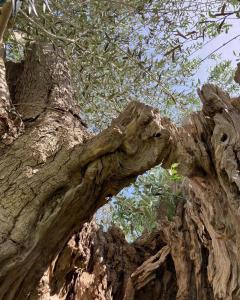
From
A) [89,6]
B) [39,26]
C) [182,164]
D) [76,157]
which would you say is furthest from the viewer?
[89,6]

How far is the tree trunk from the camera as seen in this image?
9.23ft

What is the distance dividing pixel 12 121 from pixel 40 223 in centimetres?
99

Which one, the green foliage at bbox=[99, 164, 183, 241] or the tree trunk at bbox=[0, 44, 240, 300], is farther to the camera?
the green foliage at bbox=[99, 164, 183, 241]

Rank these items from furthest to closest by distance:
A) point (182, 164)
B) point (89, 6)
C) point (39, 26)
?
1. point (89, 6)
2. point (39, 26)
3. point (182, 164)

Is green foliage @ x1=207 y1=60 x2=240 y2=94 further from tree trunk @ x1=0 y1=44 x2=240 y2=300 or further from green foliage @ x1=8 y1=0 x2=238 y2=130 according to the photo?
tree trunk @ x1=0 y1=44 x2=240 y2=300

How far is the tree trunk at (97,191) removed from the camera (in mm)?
2814

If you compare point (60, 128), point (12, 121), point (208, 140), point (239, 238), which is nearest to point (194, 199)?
point (208, 140)

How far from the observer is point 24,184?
290 cm

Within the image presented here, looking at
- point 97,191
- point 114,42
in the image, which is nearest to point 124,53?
point 114,42

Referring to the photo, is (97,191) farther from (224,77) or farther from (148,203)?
(224,77)

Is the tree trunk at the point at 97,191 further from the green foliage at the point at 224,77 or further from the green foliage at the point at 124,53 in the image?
the green foliage at the point at 224,77

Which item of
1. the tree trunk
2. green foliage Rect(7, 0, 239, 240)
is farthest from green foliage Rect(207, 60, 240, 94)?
the tree trunk

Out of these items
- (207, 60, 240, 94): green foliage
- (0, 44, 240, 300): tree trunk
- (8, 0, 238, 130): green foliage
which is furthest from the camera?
(207, 60, 240, 94): green foliage

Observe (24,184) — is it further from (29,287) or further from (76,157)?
(29,287)
